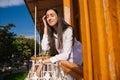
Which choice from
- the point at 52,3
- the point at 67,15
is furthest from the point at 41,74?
the point at 52,3

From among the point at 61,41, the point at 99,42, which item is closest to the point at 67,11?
the point at 61,41

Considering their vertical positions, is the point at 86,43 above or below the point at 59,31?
below

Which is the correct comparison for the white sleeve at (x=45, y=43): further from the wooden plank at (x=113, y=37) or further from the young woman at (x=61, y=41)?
the wooden plank at (x=113, y=37)

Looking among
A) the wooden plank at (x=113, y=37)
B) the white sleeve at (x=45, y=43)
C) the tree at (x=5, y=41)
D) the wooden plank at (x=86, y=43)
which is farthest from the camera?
the tree at (x=5, y=41)

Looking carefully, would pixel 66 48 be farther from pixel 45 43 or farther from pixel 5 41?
pixel 5 41

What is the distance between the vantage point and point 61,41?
2830 millimetres

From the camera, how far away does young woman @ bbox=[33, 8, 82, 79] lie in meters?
2.52

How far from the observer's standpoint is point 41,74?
2504mm

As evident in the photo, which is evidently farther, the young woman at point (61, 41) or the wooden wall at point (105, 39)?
the young woman at point (61, 41)

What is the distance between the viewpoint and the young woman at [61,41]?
2.52m

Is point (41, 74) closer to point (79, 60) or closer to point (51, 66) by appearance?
point (51, 66)

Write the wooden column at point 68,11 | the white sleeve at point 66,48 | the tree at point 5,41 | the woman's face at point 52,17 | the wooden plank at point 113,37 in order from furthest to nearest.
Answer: the tree at point 5,41 → the wooden column at point 68,11 → the woman's face at point 52,17 → the white sleeve at point 66,48 → the wooden plank at point 113,37

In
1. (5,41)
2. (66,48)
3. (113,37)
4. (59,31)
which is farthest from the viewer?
(5,41)

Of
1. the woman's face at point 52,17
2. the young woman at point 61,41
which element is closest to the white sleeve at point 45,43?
the young woman at point 61,41
